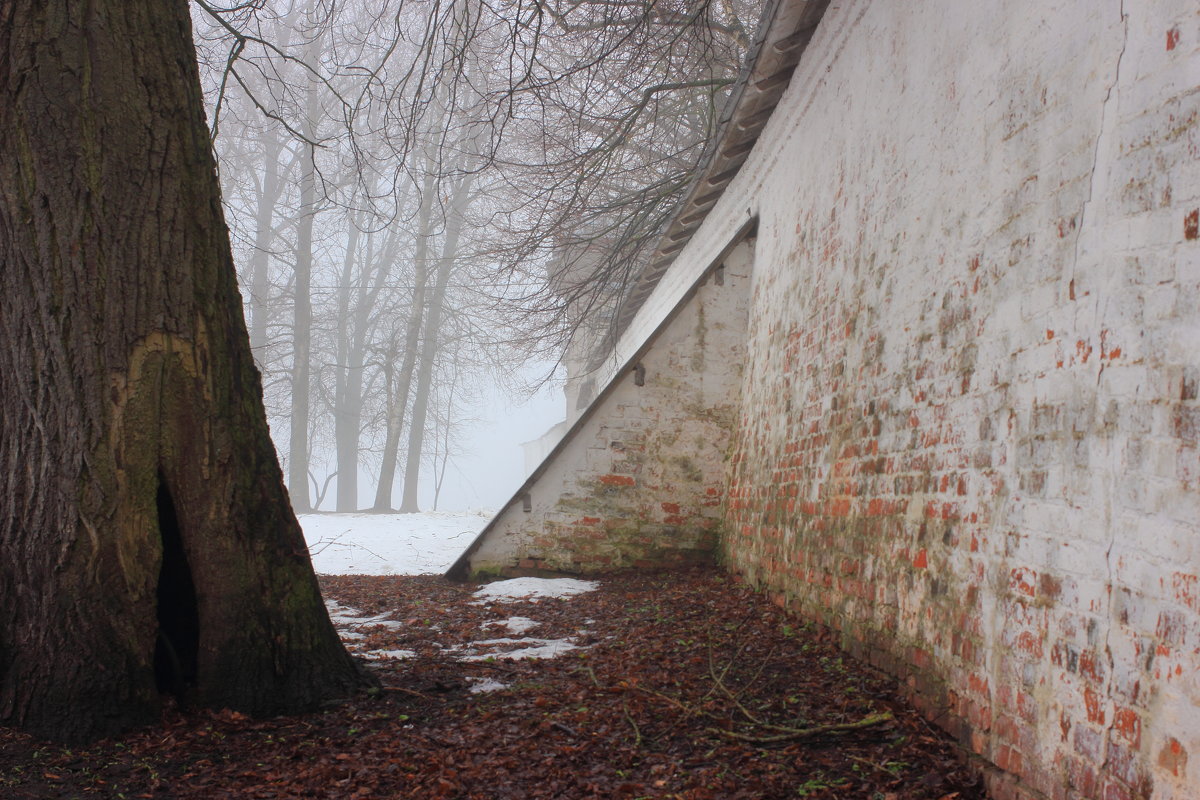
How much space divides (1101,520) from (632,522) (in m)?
5.74

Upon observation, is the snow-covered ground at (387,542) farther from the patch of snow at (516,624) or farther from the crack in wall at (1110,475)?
the crack in wall at (1110,475)

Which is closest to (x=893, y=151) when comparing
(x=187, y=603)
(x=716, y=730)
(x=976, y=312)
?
(x=976, y=312)

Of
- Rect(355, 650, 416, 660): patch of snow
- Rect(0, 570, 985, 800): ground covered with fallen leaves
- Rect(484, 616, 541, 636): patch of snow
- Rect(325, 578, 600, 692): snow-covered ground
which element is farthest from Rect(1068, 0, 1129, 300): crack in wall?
Rect(484, 616, 541, 636): patch of snow

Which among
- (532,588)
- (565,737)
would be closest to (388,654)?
(565,737)

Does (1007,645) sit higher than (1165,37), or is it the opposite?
(1165,37)

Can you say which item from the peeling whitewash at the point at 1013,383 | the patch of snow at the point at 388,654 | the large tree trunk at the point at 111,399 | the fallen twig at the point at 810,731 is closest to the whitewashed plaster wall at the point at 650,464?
the peeling whitewash at the point at 1013,383

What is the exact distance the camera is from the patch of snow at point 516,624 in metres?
5.68

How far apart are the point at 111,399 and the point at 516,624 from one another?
10.5 feet

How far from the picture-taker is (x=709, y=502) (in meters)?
8.12

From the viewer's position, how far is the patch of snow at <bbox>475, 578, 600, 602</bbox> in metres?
7.02

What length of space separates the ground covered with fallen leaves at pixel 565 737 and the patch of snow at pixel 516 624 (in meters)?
0.50

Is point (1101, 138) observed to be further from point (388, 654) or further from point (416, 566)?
point (416, 566)

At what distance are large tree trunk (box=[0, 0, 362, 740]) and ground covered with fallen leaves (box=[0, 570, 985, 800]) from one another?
266mm

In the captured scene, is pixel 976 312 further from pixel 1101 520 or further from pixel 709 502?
pixel 709 502
